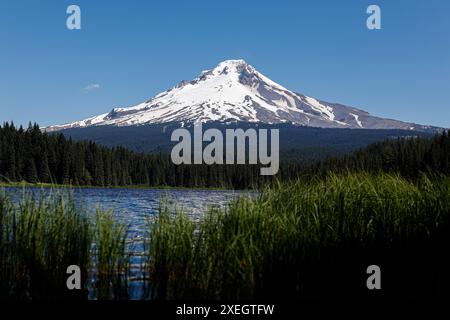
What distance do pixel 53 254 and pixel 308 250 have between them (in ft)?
13.7

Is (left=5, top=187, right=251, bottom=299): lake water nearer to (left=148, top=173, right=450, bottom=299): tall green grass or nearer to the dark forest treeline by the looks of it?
(left=148, top=173, right=450, bottom=299): tall green grass

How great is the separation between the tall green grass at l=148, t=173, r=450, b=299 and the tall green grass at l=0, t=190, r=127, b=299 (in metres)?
0.71

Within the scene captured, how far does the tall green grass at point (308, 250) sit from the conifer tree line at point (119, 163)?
5890cm

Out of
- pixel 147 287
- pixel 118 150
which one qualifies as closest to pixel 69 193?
pixel 147 287

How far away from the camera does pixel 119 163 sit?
4700 inches

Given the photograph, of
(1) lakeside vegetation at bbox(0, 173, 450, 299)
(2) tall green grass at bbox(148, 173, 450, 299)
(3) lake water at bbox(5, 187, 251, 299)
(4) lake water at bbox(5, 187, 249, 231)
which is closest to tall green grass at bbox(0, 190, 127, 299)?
(1) lakeside vegetation at bbox(0, 173, 450, 299)

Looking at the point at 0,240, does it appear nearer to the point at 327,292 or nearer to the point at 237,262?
the point at 237,262

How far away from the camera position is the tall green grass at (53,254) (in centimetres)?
762

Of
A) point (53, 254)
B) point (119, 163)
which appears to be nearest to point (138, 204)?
point (53, 254)

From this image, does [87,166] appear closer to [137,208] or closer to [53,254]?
[137,208]

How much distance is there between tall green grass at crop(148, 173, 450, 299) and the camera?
787 centimetres

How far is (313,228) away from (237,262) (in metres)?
1.99

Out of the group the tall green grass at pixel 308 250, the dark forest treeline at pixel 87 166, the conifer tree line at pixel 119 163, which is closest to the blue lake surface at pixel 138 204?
the tall green grass at pixel 308 250
